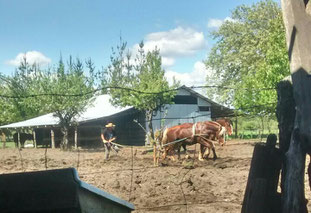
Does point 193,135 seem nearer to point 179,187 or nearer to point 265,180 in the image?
point 179,187

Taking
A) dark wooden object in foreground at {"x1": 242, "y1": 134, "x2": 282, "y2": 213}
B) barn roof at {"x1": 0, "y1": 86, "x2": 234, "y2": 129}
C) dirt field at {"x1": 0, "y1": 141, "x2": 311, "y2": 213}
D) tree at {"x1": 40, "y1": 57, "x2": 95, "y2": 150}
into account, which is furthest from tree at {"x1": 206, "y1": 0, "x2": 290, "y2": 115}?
dark wooden object in foreground at {"x1": 242, "y1": 134, "x2": 282, "y2": 213}

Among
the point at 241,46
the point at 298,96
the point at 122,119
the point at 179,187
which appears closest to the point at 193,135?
the point at 179,187

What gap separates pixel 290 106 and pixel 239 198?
3.56 meters

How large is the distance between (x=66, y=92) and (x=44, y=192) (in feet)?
78.7

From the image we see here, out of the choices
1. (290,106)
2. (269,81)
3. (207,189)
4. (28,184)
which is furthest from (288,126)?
(269,81)

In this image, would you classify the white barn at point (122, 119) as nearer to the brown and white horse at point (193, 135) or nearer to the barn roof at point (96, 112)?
the barn roof at point (96, 112)

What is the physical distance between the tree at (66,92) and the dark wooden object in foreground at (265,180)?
19.1m

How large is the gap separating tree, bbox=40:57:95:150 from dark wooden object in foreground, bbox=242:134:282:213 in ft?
62.5

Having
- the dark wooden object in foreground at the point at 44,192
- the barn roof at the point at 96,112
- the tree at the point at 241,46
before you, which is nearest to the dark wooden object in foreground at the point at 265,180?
the dark wooden object in foreground at the point at 44,192

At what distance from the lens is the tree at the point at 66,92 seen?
915 inches

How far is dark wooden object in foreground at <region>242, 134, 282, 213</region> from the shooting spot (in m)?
3.21

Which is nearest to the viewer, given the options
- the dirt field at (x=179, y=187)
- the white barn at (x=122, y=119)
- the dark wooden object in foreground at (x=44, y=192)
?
the dark wooden object in foreground at (x=44, y=192)

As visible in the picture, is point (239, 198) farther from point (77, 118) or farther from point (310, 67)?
point (77, 118)

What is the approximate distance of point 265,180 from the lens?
3.20 meters
